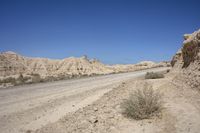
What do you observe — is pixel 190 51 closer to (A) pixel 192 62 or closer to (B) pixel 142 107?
(A) pixel 192 62

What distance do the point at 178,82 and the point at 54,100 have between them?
20.9 ft

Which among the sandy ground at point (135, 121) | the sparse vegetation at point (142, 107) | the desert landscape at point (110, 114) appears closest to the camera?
the sandy ground at point (135, 121)

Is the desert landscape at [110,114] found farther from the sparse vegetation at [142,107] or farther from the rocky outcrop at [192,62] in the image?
the sparse vegetation at [142,107]

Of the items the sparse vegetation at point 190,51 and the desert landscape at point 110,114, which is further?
the sparse vegetation at point 190,51

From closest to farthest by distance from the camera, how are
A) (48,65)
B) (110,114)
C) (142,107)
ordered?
(142,107)
(110,114)
(48,65)

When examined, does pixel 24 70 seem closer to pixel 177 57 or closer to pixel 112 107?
pixel 177 57

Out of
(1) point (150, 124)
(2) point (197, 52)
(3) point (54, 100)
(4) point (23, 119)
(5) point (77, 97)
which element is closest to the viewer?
(1) point (150, 124)

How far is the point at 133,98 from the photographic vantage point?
9586mm

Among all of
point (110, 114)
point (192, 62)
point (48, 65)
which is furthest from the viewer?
point (48, 65)

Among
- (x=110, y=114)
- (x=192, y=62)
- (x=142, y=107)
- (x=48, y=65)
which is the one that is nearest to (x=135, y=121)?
(x=142, y=107)

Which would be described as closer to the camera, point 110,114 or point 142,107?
point 142,107

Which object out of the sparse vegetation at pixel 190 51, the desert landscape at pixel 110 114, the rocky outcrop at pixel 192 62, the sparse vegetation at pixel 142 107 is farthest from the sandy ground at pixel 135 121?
the sparse vegetation at pixel 190 51

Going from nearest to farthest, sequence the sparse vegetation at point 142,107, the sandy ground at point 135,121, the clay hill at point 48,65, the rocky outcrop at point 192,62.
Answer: the sandy ground at point 135,121 < the sparse vegetation at point 142,107 < the rocky outcrop at point 192,62 < the clay hill at point 48,65

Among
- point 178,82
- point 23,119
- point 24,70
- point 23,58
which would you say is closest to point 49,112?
point 23,119
